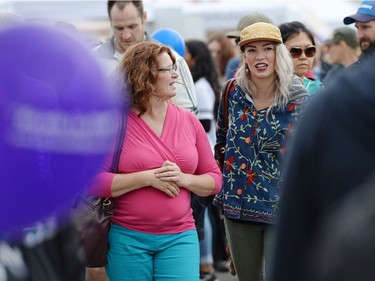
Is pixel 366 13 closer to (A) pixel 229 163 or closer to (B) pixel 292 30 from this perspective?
(B) pixel 292 30

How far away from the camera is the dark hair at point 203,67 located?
7.58 meters

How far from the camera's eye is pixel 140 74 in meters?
4.52

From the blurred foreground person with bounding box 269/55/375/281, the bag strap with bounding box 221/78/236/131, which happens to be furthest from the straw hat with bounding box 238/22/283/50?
the blurred foreground person with bounding box 269/55/375/281

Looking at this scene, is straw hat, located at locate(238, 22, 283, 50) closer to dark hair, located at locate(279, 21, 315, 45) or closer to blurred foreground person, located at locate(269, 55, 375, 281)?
dark hair, located at locate(279, 21, 315, 45)

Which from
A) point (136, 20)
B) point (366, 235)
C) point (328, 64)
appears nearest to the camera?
point (366, 235)

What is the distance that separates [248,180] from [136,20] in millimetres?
1913

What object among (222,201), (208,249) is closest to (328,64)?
(208,249)

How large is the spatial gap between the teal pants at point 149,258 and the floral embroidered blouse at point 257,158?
491mm

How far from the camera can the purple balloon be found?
1519 millimetres

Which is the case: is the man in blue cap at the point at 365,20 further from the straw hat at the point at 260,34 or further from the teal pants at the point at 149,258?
the teal pants at the point at 149,258

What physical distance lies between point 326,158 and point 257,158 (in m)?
3.16

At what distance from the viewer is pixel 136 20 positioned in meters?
6.09

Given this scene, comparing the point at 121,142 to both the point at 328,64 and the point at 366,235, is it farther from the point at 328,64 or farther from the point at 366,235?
the point at 328,64

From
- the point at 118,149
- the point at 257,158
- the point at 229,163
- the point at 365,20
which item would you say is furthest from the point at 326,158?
the point at 365,20
